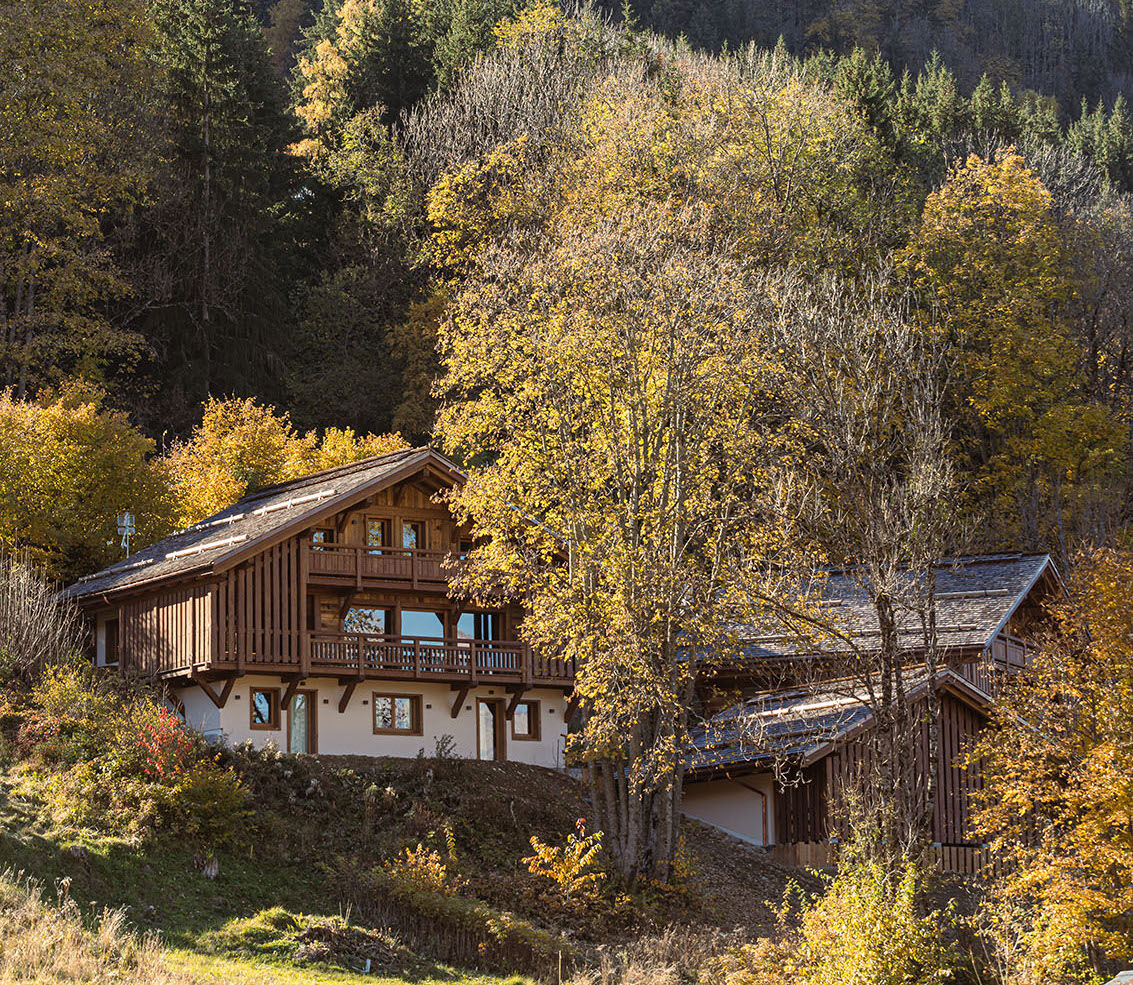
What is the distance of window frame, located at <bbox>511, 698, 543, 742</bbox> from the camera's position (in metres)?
42.8

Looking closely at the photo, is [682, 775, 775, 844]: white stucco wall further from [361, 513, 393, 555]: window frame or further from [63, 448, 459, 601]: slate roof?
[63, 448, 459, 601]: slate roof

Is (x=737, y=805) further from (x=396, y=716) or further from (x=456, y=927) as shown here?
(x=456, y=927)

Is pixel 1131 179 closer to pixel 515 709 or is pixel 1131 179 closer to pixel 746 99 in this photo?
pixel 746 99

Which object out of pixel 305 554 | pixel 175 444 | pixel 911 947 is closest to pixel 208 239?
pixel 175 444

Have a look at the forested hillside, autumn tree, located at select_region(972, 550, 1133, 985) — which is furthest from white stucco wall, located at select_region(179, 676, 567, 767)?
autumn tree, located at select_region(972, 550, 1133, 985)

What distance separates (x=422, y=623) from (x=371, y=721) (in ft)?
10.4

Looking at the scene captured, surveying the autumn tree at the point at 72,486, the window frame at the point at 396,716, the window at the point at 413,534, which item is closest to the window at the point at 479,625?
the window at the point at 413,534

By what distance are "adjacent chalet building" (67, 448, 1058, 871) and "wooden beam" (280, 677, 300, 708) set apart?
0.06 m

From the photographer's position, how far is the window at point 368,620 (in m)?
40.8

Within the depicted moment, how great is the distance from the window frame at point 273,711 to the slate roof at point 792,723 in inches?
402

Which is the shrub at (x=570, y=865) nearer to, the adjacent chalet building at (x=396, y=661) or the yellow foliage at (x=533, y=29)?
the adjacent chalet building at (x=396, y=661)

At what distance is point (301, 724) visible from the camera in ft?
129

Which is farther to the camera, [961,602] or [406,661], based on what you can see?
[961,602]

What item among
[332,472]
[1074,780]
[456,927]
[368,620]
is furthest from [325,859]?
[1074,780]
